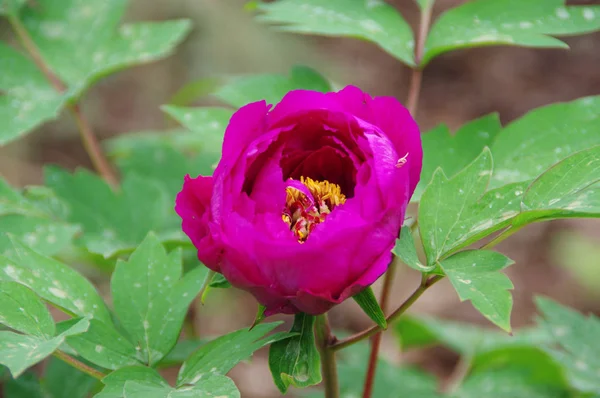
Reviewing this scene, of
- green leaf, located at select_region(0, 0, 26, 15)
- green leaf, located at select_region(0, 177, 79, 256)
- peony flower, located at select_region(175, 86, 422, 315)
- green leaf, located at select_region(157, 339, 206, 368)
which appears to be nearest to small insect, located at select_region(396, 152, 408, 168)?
peony flower, located at select_region(175, 86, 422, 315)

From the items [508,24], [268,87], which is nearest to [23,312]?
[268,87]

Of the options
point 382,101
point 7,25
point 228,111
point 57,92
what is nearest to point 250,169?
point 382,101

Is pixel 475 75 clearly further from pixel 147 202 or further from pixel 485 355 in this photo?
pixel 147 202

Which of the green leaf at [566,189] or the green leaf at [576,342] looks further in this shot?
the green leaf at [576,342]

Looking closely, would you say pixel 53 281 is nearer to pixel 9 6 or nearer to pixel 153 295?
pixel 153 295

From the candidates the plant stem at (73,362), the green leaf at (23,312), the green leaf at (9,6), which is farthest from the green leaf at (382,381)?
the green leaf at (9,6)

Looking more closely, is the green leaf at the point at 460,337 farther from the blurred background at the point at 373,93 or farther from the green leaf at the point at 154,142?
the green leaf at the point at 154,142
